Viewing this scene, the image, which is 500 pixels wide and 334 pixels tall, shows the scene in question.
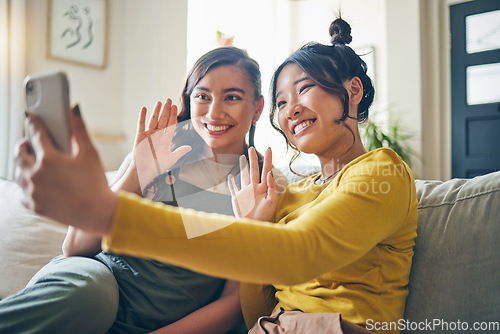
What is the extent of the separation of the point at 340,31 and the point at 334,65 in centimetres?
13

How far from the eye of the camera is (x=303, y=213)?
2.36ft

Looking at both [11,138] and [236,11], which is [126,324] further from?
[236,11]

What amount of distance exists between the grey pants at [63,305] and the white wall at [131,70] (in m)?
1.94

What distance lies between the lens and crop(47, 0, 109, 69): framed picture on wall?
100 inches

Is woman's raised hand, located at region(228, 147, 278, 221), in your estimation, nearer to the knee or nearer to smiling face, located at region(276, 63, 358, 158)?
smiling face, located at region(276, 63, 358, 158)

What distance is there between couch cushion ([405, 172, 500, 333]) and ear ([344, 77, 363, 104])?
1.08 ft

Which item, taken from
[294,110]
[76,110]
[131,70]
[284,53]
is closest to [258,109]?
[294,110]

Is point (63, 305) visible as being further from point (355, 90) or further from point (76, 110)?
point (355, 90)

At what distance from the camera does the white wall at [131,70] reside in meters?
2.71

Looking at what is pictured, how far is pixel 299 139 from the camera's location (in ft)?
3.21

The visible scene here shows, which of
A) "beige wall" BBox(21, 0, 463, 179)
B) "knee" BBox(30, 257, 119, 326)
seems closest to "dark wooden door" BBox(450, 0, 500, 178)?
"beige wall" BBox(21, 0, 463, 179)

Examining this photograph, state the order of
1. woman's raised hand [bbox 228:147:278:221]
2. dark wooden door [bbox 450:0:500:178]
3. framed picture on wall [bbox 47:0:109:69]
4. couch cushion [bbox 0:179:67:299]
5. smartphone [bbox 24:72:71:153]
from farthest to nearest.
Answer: dark wooden door [bbox 450:0:500:178] < framed picture on wall [bbox 47:0:109:69] < couch cushion [bbox 0:179:67:299] < woman's raised hand [bbox 228:147:278:221] < smartphone [bbox 24:72:71:153]

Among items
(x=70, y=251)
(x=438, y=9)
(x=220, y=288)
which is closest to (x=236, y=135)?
(x=220, y=288)

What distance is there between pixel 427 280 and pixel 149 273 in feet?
2.19
